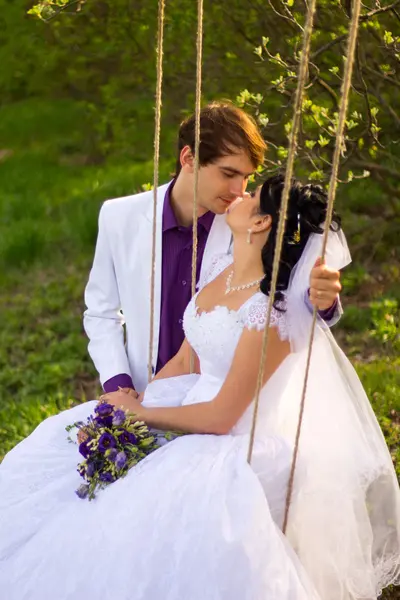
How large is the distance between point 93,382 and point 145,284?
2302 mm

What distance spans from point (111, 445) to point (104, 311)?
0.88 metres

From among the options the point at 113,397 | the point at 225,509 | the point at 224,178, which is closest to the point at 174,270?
the point at 224,178

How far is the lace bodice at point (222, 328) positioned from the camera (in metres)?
2.68

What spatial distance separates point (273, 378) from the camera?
2.77 metres

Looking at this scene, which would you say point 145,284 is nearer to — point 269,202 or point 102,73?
point 269,202

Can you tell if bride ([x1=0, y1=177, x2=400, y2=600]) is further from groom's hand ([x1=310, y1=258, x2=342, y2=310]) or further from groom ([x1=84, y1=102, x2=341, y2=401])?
groom ([x1=84, y1=102, x2=341, y2=401])

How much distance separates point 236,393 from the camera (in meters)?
2.68

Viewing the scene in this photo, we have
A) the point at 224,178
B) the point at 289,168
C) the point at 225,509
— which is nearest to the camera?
the point at 289,168

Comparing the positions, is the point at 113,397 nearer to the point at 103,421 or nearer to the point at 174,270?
the point at 103,421

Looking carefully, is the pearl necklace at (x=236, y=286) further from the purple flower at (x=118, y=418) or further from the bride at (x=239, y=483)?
the purple flower at (x=118, y=418)

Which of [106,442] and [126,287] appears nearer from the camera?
[106,442]

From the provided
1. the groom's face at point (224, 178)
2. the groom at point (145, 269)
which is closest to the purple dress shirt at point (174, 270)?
the groom at point (145, 269)

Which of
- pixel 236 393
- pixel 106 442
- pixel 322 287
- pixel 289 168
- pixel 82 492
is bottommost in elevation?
pixel 82 492

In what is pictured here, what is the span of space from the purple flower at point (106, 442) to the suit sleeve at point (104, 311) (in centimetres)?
70
